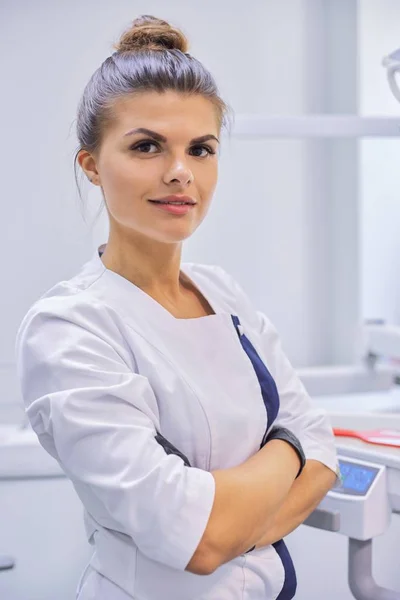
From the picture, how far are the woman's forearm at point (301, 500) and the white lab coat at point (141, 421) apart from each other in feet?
0.08

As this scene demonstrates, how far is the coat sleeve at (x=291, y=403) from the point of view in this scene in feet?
3.95

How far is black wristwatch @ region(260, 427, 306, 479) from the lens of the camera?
109 cm

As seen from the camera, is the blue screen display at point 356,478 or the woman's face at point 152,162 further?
the blue screen display at point 356,478

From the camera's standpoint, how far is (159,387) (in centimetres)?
98

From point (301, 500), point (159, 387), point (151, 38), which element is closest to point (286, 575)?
point (301, 500)

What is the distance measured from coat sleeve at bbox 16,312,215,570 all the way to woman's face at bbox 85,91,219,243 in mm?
189

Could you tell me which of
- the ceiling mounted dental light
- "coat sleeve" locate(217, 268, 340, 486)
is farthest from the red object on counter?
the ceiling mounted dental light

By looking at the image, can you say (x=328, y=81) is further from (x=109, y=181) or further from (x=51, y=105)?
(x=109, y=181)

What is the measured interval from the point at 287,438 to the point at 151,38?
62 cm

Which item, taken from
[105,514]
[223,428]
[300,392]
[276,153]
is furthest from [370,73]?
[105,514]

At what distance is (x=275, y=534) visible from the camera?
3.48ft

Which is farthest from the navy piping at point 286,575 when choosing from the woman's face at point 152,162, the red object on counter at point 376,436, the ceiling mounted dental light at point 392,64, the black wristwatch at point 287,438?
the ceiling mounted dental light at point 392,64

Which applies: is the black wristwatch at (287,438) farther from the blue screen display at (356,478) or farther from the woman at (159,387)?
the blue screen display at (356,478)

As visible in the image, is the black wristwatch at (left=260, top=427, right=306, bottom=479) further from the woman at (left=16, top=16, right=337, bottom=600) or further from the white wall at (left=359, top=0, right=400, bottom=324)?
the white wall at (left=359, top=0, right=400, bottom=324)
